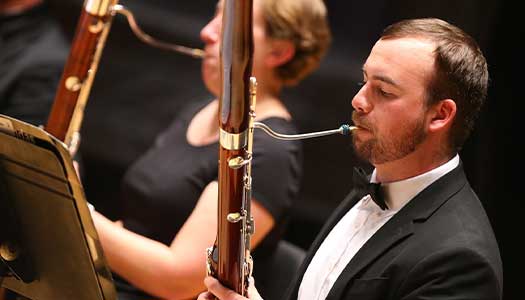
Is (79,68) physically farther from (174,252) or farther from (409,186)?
(409,186)

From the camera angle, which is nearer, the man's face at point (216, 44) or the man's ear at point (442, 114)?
the man's ear at point (442, 114)

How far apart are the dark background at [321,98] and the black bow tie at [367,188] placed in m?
0.32

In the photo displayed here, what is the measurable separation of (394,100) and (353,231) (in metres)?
0.29

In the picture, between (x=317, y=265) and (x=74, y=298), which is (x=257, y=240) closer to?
(x=317, y=265)

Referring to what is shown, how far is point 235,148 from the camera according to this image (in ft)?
4.58

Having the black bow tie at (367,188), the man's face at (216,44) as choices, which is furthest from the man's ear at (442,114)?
the man's face at (216,44)

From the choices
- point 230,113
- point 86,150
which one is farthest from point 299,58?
point 86,150

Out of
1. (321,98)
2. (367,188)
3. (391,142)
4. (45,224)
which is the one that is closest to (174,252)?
(45,224)

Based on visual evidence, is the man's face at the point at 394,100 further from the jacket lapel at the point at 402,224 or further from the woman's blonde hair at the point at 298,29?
the woman's blonde hair at the point at 298,29

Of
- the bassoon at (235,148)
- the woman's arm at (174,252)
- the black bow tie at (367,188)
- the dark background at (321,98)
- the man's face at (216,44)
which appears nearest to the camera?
the bassoon at (235,148)

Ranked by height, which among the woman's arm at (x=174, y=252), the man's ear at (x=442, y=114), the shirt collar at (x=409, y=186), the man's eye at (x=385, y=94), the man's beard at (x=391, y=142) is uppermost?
the man's eye at (x=385, y=94)

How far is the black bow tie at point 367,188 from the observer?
1553 millimetres

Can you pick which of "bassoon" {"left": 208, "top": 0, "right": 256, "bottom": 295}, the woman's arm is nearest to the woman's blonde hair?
the woman's arm

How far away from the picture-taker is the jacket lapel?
1490 mm
